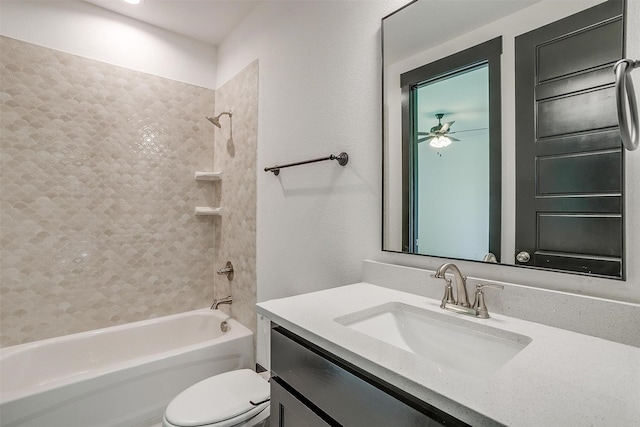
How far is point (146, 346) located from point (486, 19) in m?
2.83

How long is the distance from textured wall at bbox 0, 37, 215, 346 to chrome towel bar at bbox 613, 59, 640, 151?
8.70 feet

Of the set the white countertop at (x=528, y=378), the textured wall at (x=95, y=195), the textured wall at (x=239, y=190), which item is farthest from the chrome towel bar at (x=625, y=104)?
the textured wall at (x=95, y=195)

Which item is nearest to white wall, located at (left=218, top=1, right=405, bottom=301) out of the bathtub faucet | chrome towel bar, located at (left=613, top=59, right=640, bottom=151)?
the bathtub faucet

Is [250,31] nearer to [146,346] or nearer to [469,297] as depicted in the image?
[469,297]

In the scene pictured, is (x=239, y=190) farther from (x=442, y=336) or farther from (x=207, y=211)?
(x=442, y=336)

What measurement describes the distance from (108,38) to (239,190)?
1.45 meters

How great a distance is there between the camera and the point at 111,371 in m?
1.72

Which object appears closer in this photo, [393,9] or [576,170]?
[576,170]

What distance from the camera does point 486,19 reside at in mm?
1033

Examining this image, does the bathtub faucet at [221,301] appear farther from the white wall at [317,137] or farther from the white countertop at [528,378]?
the white countertop at [528,378]

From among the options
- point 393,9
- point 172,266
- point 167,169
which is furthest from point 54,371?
point 393,9

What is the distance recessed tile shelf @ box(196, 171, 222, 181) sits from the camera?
2606mm

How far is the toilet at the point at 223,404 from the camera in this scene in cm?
135

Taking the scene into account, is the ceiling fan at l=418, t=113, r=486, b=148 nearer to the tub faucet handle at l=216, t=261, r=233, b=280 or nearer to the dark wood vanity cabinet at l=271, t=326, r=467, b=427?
the dark wood vanity cabinet at l=271, t=326, r=467, b=427
